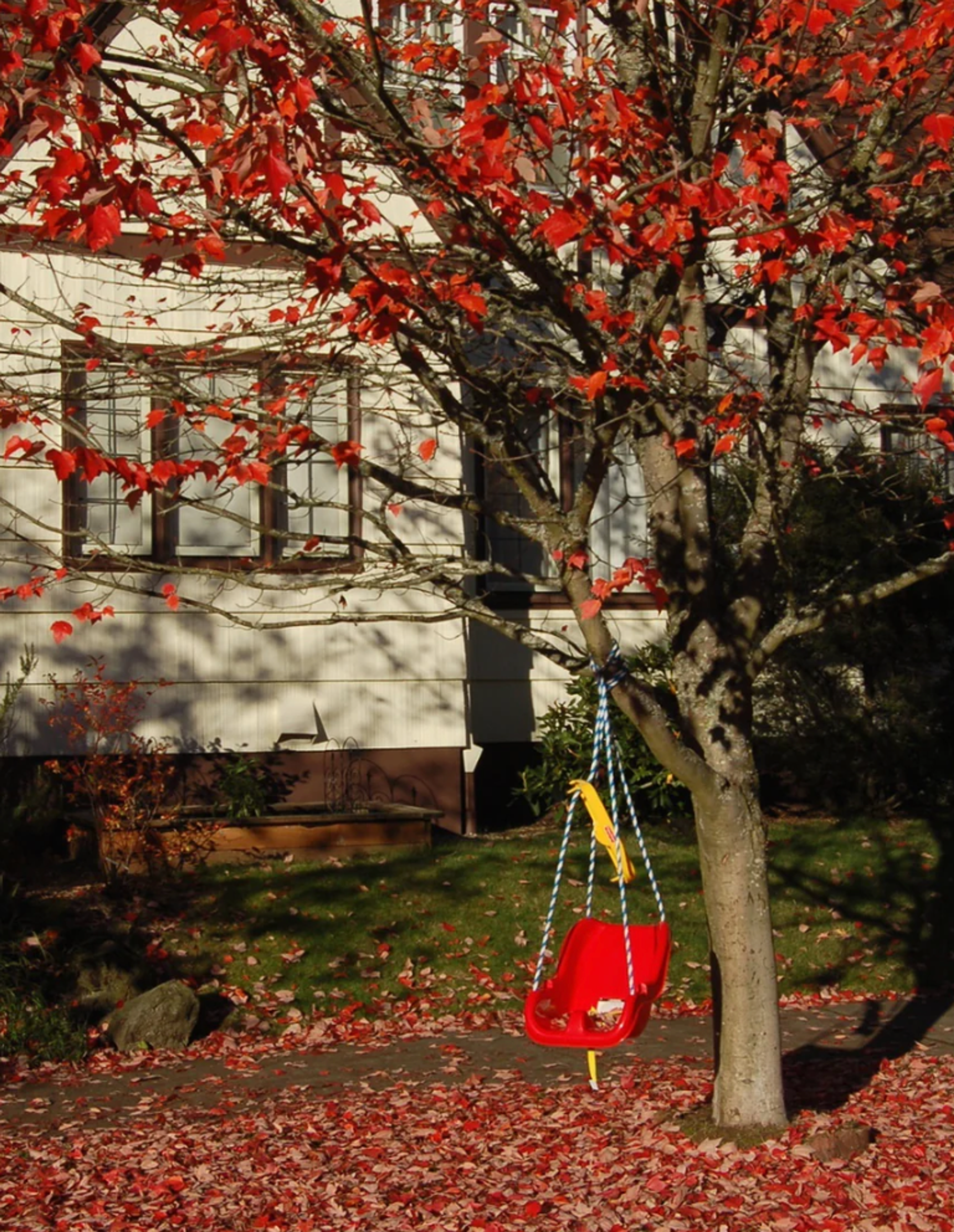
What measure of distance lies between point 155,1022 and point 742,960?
3785 mm

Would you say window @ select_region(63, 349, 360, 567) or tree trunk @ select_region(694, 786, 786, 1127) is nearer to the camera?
tree trunk @ select_region(694, 786, 786, 1127)

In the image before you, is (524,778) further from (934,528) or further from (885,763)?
(934,528)

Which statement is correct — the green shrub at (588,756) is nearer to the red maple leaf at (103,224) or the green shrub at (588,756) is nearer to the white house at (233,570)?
Answer: the white house at (233,570)

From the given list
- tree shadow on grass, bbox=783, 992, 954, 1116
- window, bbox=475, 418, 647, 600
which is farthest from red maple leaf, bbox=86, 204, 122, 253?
window, bbox=475, 418, 647, 600

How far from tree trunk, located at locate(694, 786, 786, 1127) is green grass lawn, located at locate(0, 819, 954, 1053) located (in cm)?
316

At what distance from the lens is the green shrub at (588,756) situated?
12.6 metres

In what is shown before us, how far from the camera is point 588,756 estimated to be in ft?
42.0

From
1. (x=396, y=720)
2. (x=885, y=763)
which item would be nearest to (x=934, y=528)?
(x=885, y=763)

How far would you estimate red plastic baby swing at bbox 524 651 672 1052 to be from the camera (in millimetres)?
5734

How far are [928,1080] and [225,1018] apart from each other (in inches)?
160

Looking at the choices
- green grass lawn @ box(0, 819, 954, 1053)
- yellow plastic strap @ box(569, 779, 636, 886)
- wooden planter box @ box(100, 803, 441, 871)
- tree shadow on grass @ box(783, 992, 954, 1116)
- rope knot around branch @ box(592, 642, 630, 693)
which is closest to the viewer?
yellow plastic strap @ box(569, 779, 636, 886)

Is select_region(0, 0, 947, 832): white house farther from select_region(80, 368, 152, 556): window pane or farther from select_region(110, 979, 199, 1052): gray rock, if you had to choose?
select_region(110, 979, 199, 1052): gray rock

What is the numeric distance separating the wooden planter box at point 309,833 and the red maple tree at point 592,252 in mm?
3290

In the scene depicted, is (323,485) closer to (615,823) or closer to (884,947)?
(884,947)
